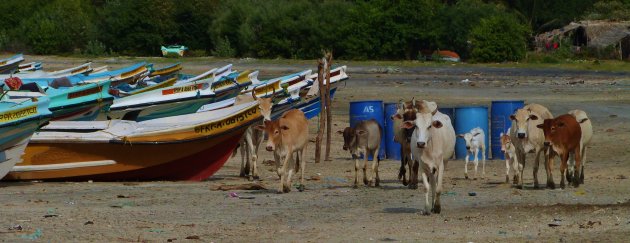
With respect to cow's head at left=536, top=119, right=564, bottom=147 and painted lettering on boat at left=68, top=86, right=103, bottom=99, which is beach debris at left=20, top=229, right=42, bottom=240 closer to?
cow's head at left=536, top=119, right=564, bottom=147

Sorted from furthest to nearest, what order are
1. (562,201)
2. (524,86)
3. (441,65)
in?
1. (441,65)
2. (524,86)
3. (562,201)

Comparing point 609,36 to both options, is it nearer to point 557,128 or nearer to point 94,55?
point 94,55

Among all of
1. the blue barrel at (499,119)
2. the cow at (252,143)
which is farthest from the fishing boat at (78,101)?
the blue barrel at (499,119)

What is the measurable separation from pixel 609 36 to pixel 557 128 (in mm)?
55229

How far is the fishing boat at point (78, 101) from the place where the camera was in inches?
964

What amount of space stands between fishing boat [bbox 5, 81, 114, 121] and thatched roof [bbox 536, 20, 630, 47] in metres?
51.3

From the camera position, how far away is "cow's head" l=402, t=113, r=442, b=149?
52.6 feet

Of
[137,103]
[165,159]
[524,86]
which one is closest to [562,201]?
[165,159]

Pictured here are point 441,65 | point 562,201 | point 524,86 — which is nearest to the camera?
point 562,201

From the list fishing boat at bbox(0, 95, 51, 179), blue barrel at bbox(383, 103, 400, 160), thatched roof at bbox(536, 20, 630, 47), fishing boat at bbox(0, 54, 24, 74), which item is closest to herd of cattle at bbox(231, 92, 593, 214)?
fishing boat at bbox(0, 95, 51, 179)

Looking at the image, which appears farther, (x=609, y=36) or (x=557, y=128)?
(x=609, y=36)

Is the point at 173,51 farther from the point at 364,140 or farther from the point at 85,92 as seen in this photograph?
the point at 364,140

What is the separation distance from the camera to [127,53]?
8494 centimetres

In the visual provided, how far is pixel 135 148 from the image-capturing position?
21578 mm
